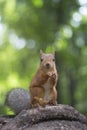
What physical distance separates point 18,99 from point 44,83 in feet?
1.92

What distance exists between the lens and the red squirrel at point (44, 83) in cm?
420

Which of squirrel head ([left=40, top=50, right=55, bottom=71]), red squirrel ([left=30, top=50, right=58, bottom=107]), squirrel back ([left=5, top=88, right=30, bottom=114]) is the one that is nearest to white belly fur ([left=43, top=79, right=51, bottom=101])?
red squirrel ([left=30, top=50, right=58, bottom=107])

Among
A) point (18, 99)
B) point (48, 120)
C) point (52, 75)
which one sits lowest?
point (48, 120)

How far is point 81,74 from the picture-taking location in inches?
587

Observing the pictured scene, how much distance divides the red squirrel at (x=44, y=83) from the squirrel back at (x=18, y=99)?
1.49 ft

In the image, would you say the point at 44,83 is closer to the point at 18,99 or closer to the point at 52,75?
the point at 52,75

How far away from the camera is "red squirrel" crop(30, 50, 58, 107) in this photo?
165 inches

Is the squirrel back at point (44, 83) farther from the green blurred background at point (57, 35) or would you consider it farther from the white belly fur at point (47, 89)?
the green blurred background at point (57, 35)

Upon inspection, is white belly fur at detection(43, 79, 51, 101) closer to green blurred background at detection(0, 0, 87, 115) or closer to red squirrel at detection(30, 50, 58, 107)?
red squirrel at detection(30, 50, 58, 107)

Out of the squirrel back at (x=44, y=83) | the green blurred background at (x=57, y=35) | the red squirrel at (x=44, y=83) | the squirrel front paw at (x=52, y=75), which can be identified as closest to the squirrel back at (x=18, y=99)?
the squirrel back at (x=44, y=83)

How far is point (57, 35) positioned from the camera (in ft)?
46.9

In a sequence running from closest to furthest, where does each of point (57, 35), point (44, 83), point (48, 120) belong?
point (48, 120)
point (44, 83)
point (57, 35)

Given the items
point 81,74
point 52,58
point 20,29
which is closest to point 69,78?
point 81,74

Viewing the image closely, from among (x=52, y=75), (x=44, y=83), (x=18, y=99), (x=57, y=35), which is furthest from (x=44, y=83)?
(x=57, y=35)
